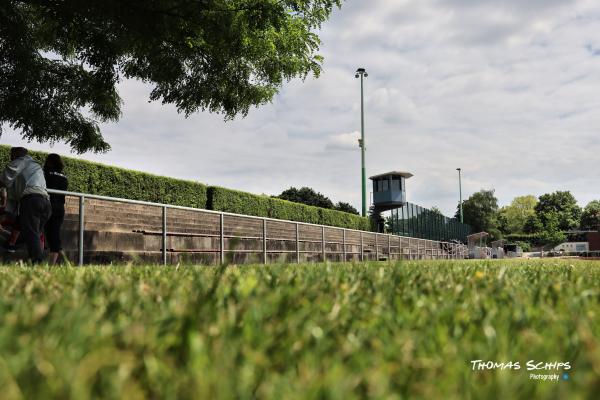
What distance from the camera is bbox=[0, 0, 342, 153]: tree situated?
33.3 feet

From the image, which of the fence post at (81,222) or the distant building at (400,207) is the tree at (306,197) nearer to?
the distant building at (400,207)

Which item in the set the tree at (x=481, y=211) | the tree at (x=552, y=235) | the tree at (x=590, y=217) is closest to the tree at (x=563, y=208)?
the tree at (x=590, y=217)

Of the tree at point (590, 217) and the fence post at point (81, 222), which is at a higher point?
the tree at point (590, 217)

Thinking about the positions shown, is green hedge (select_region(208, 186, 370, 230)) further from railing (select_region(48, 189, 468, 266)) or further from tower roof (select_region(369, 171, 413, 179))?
tower roof (select_region(369, 171, 413, 179))

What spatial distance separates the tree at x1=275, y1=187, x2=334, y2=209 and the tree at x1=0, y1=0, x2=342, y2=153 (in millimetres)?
35245

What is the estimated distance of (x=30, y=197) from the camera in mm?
7672

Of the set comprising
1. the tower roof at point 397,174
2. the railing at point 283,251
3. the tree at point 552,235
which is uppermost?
the tower roof at point 397,174

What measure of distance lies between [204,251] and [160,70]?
482 cm

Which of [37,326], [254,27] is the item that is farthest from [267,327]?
[254,27]

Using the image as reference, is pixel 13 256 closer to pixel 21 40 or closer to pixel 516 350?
pixel 21 40

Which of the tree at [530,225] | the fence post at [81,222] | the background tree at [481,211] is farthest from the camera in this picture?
the tree at [530,225]

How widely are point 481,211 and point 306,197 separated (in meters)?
45.2

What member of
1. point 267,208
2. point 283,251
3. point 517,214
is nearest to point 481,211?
point 517,214

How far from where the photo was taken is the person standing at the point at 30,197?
7578 mm
